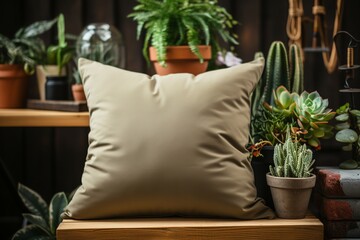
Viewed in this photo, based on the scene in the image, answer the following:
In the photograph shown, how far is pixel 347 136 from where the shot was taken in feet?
5.80

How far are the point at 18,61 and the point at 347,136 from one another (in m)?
1.32

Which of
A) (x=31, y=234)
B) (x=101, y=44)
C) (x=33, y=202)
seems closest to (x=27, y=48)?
(x=101, y=44)

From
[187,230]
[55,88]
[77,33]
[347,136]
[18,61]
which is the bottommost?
[187,230]

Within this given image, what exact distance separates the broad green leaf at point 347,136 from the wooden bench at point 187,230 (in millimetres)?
290

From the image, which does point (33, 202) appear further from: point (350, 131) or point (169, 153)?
point (350, 131)

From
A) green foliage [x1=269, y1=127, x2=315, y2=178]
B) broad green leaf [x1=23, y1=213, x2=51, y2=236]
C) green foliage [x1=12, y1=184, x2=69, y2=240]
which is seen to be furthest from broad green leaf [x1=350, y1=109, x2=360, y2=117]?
broad green leaf [x1=23, y1=213, x2=51, y2=236]

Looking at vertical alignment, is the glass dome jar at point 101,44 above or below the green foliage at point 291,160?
above

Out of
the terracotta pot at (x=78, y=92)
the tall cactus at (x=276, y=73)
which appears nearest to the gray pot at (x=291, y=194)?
the tall cactus at (x=276, y=73)

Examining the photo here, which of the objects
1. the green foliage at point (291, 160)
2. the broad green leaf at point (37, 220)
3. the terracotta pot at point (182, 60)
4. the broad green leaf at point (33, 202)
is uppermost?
the terracotta pot at point (182, 60)

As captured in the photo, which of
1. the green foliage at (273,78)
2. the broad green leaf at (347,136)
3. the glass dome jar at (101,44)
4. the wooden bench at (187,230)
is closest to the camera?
the wooden bench at (187,230)

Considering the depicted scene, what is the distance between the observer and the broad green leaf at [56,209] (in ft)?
7.09

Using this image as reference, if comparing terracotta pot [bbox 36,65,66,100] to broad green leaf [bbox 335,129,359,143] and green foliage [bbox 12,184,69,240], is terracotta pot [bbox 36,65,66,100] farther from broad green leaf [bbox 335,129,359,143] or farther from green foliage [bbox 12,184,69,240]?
broad green leaf [bbox 335,129,359,143]

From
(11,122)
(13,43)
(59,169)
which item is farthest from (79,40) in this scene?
(59,169)

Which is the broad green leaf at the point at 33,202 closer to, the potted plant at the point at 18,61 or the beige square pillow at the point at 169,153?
the potted plant at the point at 18,61
